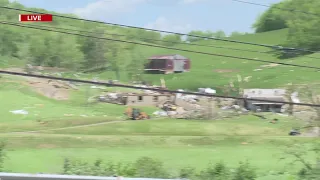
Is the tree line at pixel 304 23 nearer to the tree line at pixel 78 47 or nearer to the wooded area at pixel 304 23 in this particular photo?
the wooded area at pixel 304 23

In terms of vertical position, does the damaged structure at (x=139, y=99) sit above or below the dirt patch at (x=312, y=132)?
above

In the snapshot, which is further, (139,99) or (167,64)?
(167,64)

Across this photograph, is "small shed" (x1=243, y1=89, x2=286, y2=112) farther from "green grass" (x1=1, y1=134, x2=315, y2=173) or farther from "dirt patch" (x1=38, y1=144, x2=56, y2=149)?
"dirt patch" (x1=38, y1=144, x2=56, y2=149)

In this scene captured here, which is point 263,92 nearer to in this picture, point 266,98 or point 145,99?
point 266,98

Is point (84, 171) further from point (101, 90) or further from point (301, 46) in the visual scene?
point (101, 90)

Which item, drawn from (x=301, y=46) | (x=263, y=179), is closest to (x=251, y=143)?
(x=301, y=46)

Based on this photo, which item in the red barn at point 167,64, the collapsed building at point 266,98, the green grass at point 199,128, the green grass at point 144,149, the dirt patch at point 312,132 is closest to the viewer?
the green grass at point 144,149

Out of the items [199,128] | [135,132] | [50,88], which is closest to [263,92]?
[199,128]

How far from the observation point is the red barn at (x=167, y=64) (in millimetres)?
26672

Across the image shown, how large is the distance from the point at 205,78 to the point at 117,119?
23.6 feet

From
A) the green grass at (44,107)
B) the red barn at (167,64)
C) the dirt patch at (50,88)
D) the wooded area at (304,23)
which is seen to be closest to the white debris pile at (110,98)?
the green grass at (44,107)

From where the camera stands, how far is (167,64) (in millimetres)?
26875

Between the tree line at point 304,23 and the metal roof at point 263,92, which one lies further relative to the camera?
the metal roof at point 263,92

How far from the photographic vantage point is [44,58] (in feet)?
69.3
